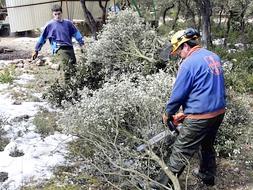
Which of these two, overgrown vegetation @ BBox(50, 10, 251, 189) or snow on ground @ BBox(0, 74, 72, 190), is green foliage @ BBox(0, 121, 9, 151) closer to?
snow on ground @ BBox(0, 74, 72, 190)

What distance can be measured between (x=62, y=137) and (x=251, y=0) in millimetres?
9897

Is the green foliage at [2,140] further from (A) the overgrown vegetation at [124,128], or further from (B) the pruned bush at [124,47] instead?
(B) the pruned bush at [124,47]

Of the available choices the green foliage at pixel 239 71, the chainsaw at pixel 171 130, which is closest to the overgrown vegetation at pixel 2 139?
the chainsaw at pixel 171 130

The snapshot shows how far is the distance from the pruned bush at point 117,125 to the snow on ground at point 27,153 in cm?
56

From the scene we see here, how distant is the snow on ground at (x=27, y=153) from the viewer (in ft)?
18.0

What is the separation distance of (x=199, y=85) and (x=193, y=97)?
0.15m

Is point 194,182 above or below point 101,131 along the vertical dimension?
below

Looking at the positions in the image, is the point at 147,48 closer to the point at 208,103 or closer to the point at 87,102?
the point at 87,102

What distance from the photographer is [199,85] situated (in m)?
4.82

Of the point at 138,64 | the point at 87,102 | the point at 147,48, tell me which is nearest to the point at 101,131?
the point at 87,102

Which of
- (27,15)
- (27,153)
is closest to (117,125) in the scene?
(27,153)

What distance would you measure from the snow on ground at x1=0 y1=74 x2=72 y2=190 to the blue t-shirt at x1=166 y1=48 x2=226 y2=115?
1814 mm

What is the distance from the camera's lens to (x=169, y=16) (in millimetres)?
29891

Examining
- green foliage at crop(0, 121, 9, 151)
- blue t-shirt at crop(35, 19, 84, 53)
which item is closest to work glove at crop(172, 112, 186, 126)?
green foliage at crop(0, 121, 9, 151)
